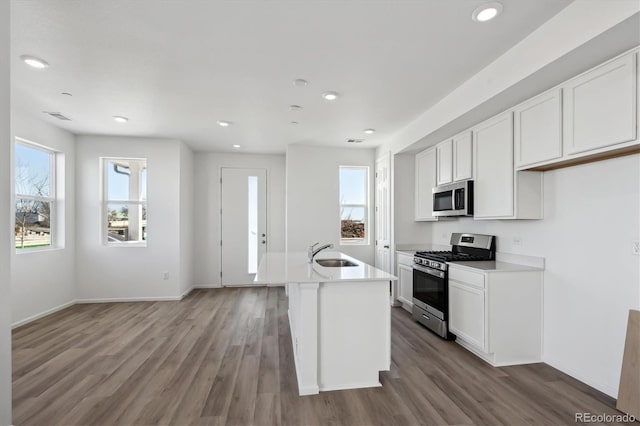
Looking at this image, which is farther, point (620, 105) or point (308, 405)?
point (308, 405)

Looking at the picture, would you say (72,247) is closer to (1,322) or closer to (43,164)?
(43,164)

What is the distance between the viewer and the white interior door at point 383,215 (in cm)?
494

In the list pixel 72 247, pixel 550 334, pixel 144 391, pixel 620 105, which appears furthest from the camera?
pixel 72 247

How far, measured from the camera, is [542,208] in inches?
113

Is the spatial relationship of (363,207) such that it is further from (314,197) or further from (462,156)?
(462,156)

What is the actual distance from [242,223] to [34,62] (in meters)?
3.88

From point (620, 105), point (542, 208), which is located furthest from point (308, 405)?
point (620, 105)

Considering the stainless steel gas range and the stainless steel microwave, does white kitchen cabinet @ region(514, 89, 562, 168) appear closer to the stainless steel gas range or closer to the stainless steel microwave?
the stainless steel microwave

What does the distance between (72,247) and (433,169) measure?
18.2 ft

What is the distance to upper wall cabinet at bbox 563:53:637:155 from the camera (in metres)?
1.90

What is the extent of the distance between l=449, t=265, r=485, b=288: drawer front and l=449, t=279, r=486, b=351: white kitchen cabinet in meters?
0.04

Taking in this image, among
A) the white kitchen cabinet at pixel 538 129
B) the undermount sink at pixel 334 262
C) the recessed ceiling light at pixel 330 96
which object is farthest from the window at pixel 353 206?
the white kitchen cabinet at pixel 538 129

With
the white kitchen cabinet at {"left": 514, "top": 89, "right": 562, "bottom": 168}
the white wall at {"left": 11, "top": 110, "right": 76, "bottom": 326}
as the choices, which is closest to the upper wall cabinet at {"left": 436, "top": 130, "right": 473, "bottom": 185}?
the white kitchen cabinet at {"left": 514, "top": 89, "right": 562, "bottom": 168}

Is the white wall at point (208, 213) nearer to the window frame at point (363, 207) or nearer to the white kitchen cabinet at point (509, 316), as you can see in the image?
the window frame at point (363, 207)
